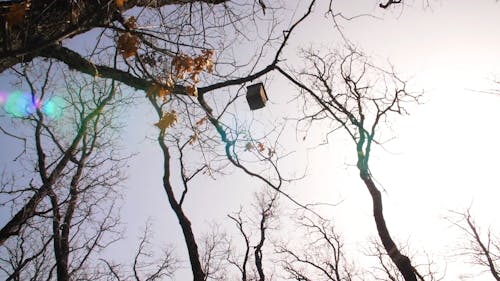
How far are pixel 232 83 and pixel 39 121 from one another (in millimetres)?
8502

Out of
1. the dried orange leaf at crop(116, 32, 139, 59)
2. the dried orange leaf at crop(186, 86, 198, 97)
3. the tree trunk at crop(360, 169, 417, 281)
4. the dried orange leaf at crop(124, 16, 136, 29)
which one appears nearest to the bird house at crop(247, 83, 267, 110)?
the dried orange leaf at crop(186, 86, 198, 97)

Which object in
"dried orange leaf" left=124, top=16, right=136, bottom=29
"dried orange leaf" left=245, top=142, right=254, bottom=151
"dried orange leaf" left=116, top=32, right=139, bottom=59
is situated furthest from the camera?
"dried orange leaf" left=245, top=142, right=254, bottom=151

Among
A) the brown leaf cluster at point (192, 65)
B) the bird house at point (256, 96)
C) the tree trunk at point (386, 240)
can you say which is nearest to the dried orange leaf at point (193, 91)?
the brown leaf cluster at point (192, 65)

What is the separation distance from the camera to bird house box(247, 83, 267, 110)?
3785 mm

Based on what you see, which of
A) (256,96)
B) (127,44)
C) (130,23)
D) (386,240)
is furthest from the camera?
(386,240)

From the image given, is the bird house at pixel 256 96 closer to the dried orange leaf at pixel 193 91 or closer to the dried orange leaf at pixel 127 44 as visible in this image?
the dried orange leaf at pixel 193 91

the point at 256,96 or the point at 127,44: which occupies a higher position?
the point at 256,96

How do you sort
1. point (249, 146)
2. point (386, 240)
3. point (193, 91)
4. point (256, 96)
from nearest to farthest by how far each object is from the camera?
1. point (193, 91)
2. point (249, 146)
3. point (256, 96)
4. point (386, 240)

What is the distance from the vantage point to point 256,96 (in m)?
3.78

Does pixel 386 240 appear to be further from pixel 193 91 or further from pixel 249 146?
pixel 193 91

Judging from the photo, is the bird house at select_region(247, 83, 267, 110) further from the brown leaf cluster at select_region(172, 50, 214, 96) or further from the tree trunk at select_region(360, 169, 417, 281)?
the tree trunk at select_region(360, 169, 417, 281)

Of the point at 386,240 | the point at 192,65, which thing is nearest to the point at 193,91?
the point at 192,65

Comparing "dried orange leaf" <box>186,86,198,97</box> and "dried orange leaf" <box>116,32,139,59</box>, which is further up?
"dried orange leaf" <box>186,86,198,97</box>

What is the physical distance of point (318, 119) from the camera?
9453 millimetres
